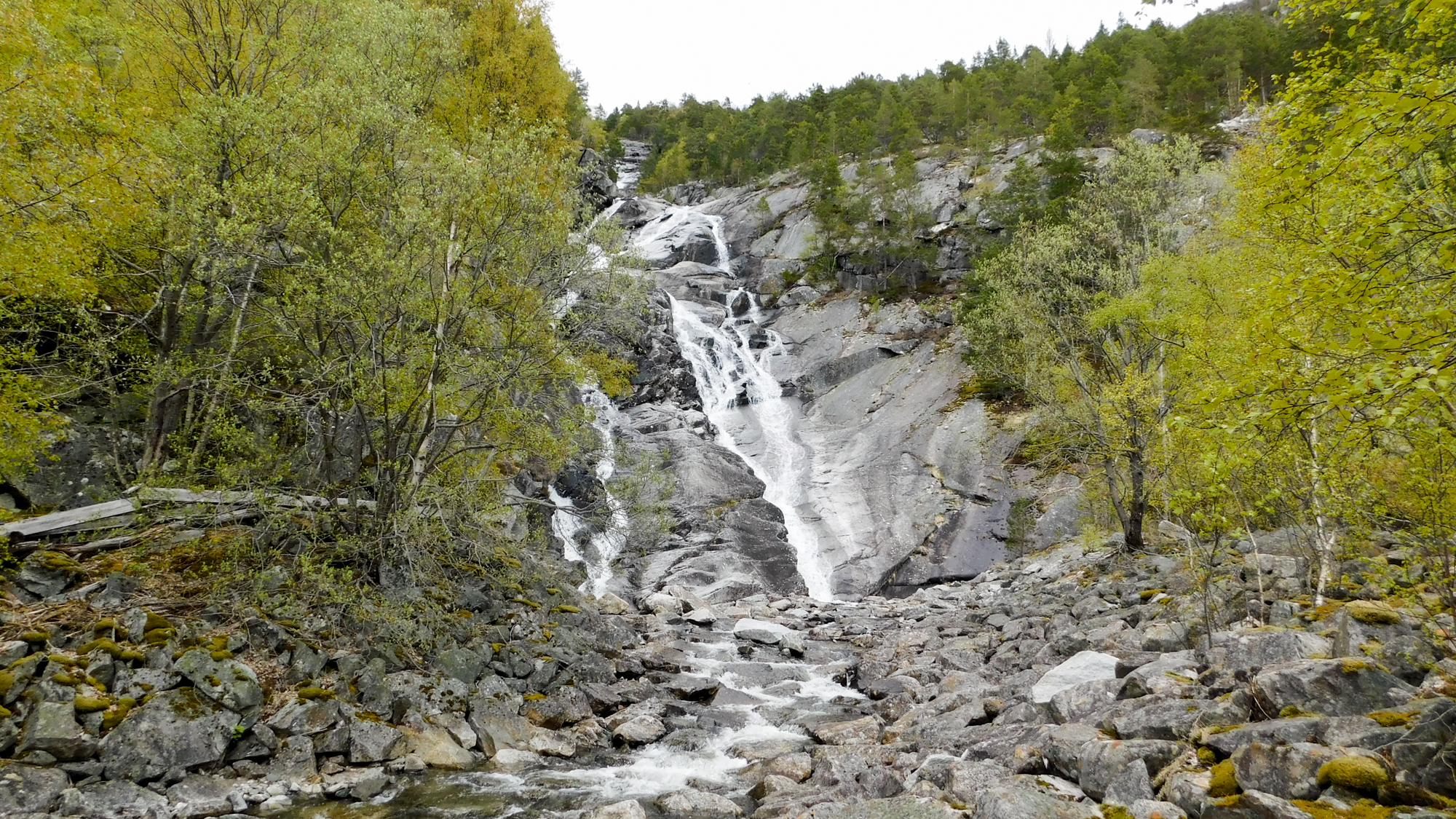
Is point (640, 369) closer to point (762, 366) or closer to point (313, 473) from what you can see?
point (762, 366)

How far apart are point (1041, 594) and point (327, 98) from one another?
23143 mm

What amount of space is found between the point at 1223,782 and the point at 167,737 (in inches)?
499

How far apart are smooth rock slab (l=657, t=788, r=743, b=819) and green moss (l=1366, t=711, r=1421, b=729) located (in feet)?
24.4

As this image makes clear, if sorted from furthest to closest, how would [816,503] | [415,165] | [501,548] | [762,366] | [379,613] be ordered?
[762,366]
[816,503]
[501,548]
[415,165]
[379,613]

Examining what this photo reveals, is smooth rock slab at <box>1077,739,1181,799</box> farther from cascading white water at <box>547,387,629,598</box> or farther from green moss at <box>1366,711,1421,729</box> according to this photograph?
cascading white water at <box>547,387,629,598</box>

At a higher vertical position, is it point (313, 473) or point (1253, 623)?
point (313, 473)

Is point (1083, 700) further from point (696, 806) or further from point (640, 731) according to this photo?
point (640, 731)

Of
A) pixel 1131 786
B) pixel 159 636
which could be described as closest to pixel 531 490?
pixel 159 636

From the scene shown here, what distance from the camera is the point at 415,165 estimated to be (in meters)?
14.2

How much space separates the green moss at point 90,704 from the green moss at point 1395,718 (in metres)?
14.7

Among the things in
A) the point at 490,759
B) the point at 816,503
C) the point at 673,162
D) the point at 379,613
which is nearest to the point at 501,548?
the point at 379,613

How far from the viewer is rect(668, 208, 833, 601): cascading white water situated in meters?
33.0

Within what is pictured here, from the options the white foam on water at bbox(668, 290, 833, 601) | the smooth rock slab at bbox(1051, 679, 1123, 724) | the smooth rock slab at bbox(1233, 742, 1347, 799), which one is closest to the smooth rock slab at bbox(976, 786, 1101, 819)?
the smooth rock slab at bbox(1233, 742, 1347, 799)

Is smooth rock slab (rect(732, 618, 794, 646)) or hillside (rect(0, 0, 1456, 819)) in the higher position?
hillside (rect(0, 0, 1456, 819))
